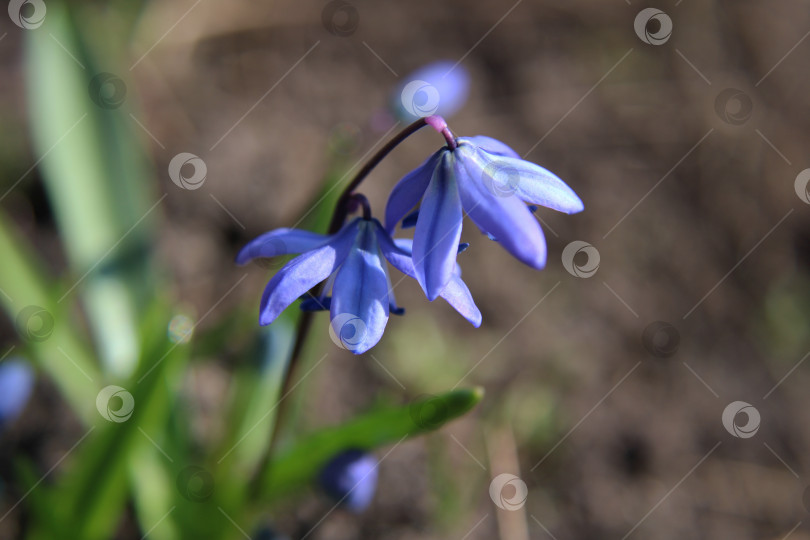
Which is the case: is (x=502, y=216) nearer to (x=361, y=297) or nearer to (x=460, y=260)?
(x=361, y=297)

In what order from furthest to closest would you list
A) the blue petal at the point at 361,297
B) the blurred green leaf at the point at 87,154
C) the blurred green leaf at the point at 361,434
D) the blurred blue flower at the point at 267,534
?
the blurred green leaf at the point at 87,154
the blurred blue flower at the point at 267,534
the blurred green leaf at the point at 361,434
the blue petal at the point at 361,297

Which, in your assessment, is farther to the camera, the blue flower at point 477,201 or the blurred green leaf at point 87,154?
the blurred green leaf at point 87,154

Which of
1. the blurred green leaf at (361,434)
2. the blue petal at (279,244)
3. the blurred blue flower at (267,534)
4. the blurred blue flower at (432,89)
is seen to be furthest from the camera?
the blurred blue flower at (432,89)

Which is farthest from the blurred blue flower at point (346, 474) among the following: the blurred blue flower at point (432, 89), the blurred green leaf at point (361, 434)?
the blurred blue flower at point (432, 89)

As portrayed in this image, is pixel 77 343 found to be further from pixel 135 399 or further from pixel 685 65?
pixel 685 65

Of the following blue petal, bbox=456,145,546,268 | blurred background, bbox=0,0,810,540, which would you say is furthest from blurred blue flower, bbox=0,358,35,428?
blue petal, bbox=456,145,546,268

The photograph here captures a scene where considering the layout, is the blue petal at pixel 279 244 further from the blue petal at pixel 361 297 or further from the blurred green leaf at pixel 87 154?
the blurred green leaf at pixel 87 154

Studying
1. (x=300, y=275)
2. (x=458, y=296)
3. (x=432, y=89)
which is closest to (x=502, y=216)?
(x=458, y=296)
